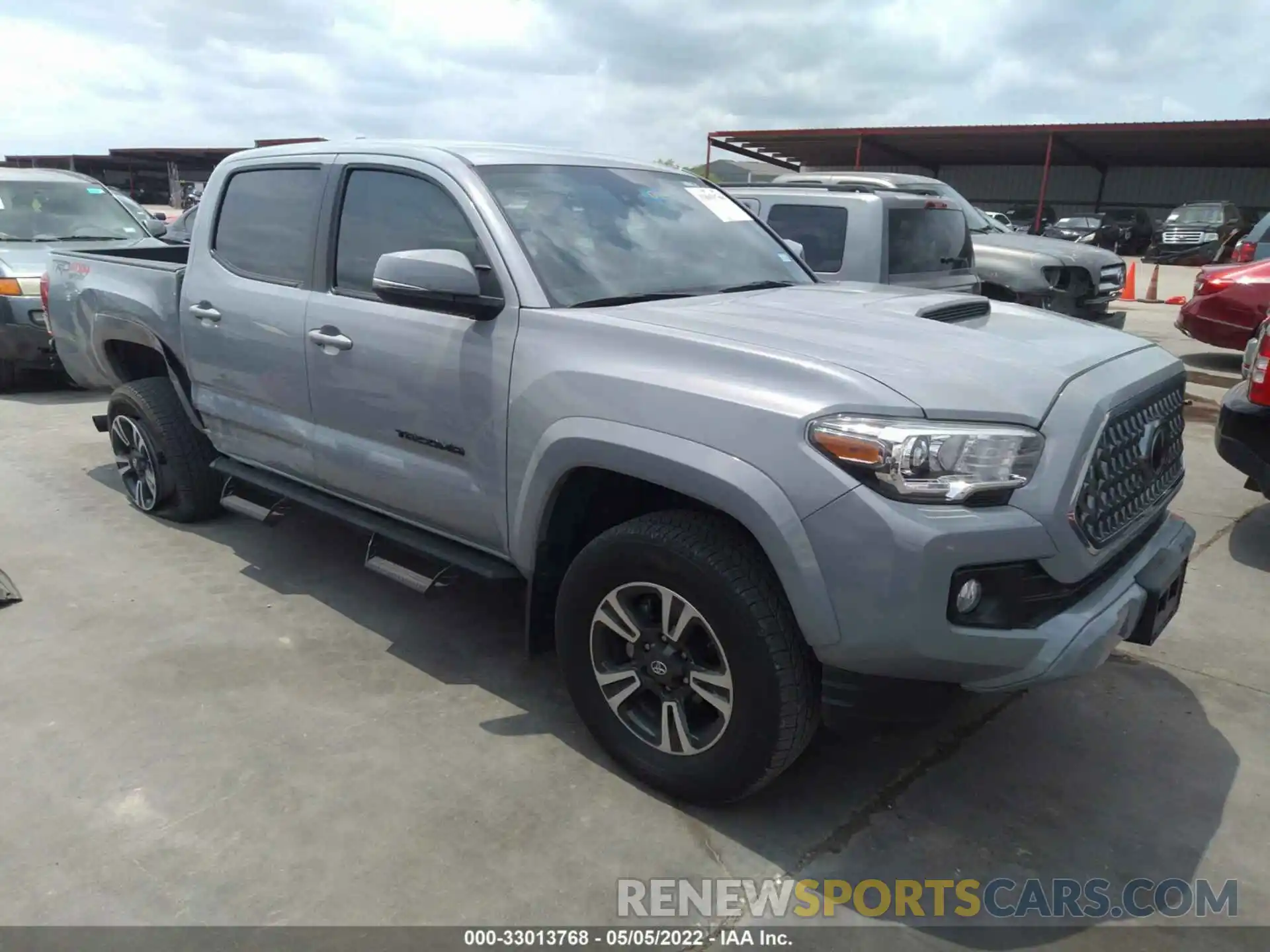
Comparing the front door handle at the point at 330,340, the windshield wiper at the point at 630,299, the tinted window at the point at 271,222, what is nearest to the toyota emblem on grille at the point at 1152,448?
the windshield wiper at the point at 630,299

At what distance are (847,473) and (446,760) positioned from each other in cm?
162

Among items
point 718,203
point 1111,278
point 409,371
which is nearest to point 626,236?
point 718,203

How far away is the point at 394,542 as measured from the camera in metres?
3.74

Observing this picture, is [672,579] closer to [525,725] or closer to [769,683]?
[769,683]

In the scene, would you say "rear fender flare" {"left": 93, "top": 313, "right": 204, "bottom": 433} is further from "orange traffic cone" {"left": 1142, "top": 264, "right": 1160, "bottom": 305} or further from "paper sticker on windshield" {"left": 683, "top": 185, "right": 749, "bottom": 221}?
"orange traffic cone" {"left": 1142, "top": 264, "right": 1160, "bottom": 305}

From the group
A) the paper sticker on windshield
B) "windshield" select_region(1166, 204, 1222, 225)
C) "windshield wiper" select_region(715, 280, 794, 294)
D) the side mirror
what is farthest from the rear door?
"windshield" select_region(1166, 204, 1222, 225)

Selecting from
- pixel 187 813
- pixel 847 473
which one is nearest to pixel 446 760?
pixel 187 813

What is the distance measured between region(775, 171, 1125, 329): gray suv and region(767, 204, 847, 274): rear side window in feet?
5.44

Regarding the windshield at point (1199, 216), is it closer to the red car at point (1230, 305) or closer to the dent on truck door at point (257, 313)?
the red car at point (1230, 305)

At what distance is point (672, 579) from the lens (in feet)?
8.61

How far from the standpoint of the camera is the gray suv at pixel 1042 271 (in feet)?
30.7

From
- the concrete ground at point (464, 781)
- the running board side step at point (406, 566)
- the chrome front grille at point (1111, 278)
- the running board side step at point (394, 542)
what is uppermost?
the chrome front grille at point (1111, 278)

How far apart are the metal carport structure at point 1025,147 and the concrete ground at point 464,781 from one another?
2936 centimetres

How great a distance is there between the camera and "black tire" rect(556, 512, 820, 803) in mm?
2482
